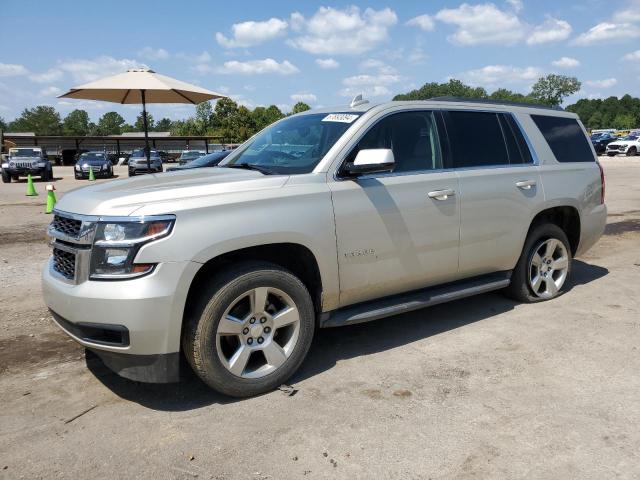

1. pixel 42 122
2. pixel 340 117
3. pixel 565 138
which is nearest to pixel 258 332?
pixel 340 117

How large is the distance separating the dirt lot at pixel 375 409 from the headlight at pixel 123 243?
92cm

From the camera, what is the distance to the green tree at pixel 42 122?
120m

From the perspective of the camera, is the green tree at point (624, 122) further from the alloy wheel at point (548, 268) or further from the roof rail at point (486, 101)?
the alloy wheel at point (548, 268)

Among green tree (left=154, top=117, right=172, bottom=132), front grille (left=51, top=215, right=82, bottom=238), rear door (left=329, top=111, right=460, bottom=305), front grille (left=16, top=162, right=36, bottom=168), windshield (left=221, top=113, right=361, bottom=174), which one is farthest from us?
green tree (left=154, top=117, right=172, bottom=132)

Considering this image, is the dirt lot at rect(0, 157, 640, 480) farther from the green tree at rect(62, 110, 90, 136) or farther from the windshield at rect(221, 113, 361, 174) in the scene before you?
the green tree at rect(62, 110, 90, 136)

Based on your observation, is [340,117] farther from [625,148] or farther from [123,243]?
[625,148]

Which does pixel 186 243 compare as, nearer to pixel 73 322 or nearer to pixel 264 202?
pixel 264 202

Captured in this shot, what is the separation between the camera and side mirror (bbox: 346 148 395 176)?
11.5 ft

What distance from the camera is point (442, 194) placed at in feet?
13.6

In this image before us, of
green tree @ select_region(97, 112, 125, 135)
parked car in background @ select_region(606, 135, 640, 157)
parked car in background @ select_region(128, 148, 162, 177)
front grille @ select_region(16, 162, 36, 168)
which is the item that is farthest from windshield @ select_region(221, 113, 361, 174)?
green tree @ select_region(97, 112, 125, 135)

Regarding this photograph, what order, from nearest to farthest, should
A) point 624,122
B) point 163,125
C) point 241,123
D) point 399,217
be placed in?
point 399,217 → point 241,123 → point 624,122 → point 163,125

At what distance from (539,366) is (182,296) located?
2.58 m

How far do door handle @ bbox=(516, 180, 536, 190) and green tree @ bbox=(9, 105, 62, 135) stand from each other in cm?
13210

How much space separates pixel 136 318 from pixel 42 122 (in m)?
136
